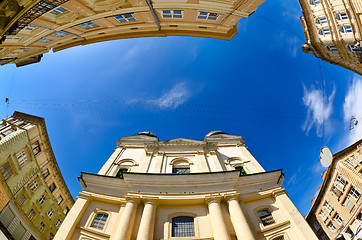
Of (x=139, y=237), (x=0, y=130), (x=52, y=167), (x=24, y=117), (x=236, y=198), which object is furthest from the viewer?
(x=52, y=167)

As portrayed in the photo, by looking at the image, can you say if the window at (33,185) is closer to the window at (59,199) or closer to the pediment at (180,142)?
the window at (59,199)

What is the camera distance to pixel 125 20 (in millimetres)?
16812

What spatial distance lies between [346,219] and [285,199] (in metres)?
22.0

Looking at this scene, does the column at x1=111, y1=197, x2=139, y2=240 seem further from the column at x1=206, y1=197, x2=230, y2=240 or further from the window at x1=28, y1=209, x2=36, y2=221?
the window at x1=28, y1=209, x2=36, y2=221

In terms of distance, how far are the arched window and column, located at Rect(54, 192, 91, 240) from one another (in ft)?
33.3

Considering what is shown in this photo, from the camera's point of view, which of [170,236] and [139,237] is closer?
[139,237]

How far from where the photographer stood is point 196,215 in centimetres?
1620

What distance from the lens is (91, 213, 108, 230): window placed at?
15.3 metres

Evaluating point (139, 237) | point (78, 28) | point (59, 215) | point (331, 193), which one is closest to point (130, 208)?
point (139, 237)

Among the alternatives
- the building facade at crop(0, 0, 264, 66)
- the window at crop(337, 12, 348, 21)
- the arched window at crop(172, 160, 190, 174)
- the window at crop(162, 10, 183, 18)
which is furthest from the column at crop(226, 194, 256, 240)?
the window at crop(337, 12, 348, 21)

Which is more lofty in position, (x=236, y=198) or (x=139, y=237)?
(x=236, y=198)

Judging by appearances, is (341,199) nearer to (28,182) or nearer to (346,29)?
(346,29)

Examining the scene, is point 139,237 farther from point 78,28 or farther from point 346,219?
point 346,219

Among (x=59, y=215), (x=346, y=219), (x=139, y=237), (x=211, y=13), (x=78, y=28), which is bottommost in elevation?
(x=139, y=237)
